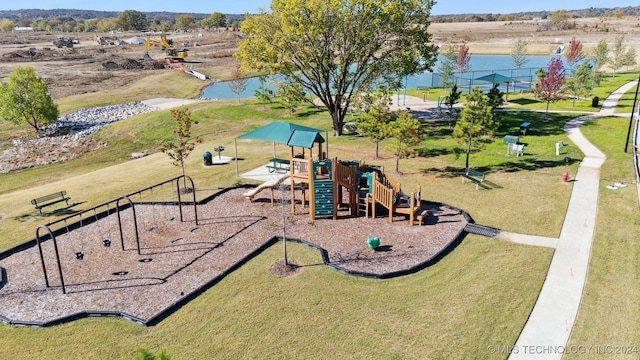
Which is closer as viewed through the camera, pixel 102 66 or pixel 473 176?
pixel 473 176

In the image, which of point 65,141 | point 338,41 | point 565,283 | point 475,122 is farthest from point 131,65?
point 565,283

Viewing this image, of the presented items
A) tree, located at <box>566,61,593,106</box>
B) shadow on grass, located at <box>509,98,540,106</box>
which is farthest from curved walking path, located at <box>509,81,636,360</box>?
shadow on grass, located at <box>509,98,540,106</box>

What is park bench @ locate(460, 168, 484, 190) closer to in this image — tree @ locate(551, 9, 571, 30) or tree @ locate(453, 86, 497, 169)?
tree @ locate(453, 86, 497, 169)

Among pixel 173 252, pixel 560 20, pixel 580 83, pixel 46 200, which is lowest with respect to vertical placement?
pixel 173 252

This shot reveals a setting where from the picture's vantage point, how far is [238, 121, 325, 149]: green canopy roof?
63.5ft

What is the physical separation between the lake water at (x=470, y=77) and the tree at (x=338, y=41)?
14.9 meters

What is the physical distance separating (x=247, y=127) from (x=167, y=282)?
86.9 feet

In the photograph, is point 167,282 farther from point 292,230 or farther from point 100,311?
point 292,230

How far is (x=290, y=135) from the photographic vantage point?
19.8 m

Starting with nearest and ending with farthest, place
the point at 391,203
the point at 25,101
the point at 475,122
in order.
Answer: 1. the point at 391,203
2. the point at 475,122
3. the point at 25,101

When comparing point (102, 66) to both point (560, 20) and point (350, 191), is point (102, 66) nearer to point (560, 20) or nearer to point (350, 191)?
point (350, 191)

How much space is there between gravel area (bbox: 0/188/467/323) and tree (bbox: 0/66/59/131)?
29478 millimetres

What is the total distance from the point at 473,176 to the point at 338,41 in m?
13.8

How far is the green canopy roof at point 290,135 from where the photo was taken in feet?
63.5
